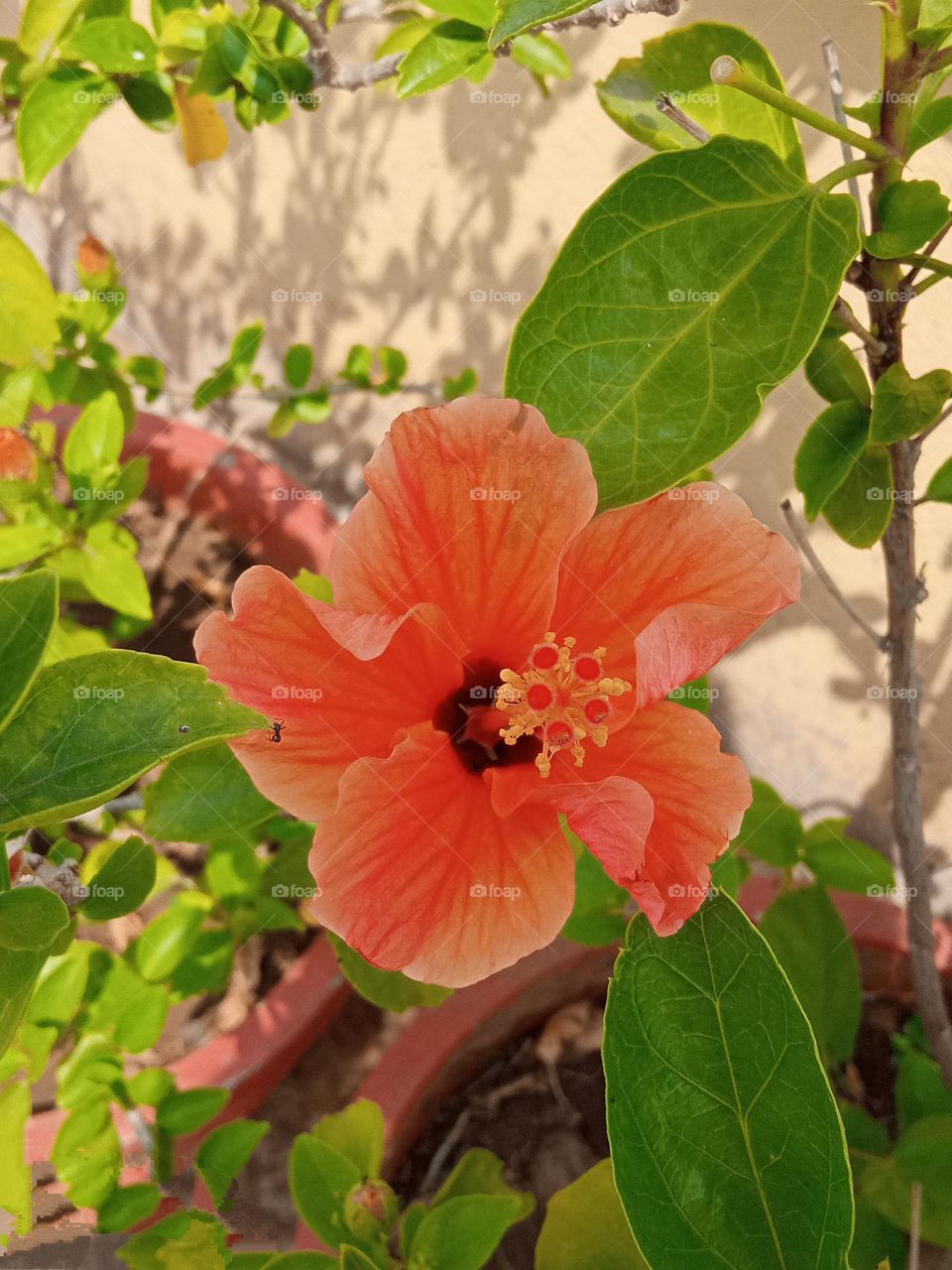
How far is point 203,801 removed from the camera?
89 cm

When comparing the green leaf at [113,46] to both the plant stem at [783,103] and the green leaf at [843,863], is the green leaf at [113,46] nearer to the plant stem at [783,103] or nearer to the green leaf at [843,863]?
the plant stem at [783,103]

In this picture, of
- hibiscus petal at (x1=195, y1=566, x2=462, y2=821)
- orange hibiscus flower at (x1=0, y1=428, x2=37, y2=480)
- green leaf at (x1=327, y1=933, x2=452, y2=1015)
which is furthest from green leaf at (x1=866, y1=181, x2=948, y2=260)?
orange hibiscus flower at (x1=0, y1=428, x2=37, y2=480)

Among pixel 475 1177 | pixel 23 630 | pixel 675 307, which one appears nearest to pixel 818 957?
pixel 475 1177

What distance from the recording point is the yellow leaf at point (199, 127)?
43.5 inches

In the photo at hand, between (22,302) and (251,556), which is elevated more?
(22,302)

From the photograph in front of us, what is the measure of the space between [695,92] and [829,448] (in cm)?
29

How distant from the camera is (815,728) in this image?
1.63m

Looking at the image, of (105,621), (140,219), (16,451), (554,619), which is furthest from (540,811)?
(140,219)

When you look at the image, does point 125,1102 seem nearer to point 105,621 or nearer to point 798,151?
point 105,621

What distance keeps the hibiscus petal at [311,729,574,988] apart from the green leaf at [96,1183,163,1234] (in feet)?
1.63

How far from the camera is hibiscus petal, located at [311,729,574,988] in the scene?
0.62 metres

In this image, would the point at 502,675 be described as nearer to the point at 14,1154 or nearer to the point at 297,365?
the point at 14,1154

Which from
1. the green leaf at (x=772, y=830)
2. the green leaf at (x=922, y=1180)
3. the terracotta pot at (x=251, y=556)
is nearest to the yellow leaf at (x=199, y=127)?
the terracotta pot at (x=251, y=556)

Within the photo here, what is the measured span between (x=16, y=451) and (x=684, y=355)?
2.78 ft
